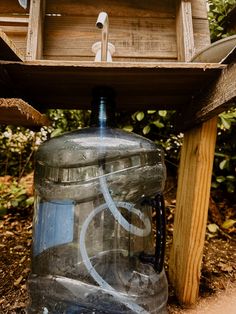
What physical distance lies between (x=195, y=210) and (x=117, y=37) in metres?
0.76

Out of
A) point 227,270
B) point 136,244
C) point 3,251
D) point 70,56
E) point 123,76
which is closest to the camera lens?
point 123,76

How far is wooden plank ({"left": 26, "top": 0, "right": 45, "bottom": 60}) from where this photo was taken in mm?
1154

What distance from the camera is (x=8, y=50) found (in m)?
0.79

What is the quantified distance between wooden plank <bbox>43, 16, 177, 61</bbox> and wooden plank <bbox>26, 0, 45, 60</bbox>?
0.06 m

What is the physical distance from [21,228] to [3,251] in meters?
0.30

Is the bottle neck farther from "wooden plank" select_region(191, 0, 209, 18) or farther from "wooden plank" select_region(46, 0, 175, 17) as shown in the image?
"wooden plank" select_region(191, 0, 209, 18)

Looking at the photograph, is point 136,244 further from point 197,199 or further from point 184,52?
point 184,52

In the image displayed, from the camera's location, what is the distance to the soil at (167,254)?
1.17 meters

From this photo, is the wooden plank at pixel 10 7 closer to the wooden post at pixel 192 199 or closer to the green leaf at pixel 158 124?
the wooden post at pixel 192 199

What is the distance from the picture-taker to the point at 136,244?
1141 mm

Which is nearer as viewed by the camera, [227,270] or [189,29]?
[189,29]

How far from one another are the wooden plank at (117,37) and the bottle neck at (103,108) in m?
0.27

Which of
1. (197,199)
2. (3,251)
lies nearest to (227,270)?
(197,199)

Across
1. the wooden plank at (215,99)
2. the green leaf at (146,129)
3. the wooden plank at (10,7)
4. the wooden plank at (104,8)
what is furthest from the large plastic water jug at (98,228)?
the green leaf at (146,129)
